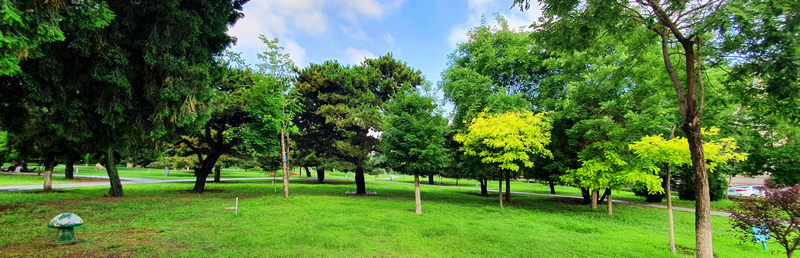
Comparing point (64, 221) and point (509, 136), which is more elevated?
point (509, 136)

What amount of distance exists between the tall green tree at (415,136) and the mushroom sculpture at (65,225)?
898 cm

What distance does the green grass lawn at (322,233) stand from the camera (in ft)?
20.7

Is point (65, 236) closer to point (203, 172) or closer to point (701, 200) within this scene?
point (701, 200)

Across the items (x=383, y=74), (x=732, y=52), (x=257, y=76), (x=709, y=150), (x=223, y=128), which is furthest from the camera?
(x=383, y=74)

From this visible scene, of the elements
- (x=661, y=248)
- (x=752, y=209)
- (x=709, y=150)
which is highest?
(x=709, y=150)

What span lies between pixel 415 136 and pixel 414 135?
0.07m

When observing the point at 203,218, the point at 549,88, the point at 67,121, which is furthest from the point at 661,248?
the point at 67,121

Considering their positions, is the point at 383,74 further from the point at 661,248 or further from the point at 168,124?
the point at 661,248

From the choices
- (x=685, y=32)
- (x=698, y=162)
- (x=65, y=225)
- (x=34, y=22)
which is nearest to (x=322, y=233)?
(x=65, y=225)

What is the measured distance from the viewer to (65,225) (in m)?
6.14

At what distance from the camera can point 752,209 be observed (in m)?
5.71

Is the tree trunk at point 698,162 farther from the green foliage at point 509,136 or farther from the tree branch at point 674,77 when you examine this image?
→ the green foliage at point 509,136

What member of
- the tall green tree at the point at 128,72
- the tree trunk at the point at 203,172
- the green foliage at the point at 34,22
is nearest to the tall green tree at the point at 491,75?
the tall green tree at the point at 128,72

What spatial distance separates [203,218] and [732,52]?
44.0 feet
